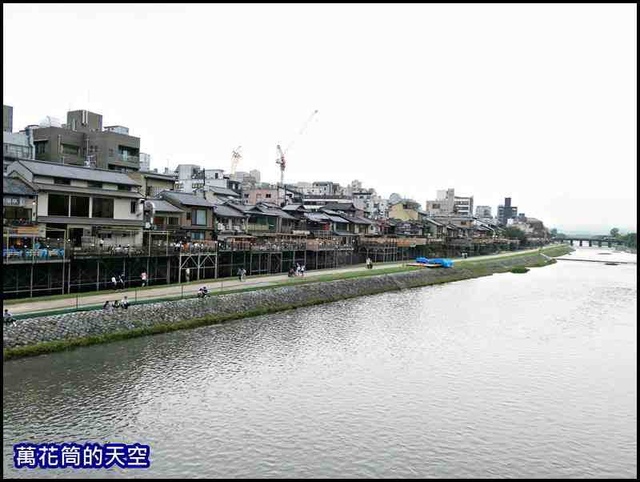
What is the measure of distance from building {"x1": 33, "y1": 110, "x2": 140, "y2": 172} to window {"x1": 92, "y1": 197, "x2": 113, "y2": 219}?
65.2 ft

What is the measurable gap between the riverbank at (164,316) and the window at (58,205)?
1175 cm

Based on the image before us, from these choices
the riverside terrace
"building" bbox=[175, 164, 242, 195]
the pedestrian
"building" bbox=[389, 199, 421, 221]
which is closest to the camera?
the pedestrian

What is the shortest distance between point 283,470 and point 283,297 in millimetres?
29040

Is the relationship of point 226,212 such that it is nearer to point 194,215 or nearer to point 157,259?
point 194,215

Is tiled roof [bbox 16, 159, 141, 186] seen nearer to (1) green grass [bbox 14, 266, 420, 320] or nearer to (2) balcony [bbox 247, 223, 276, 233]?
(1) green grass [bbox 14, 266, 420, 320]

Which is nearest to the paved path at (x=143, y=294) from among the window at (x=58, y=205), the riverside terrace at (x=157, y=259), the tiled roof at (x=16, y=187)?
the riverside terrace at (x=157, y=259)

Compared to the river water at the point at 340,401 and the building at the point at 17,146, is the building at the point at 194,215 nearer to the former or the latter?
the river water at the point at 340,401

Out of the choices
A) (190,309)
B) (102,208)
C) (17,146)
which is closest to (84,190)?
(102,208)

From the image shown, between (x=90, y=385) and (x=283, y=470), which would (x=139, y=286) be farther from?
(x=283, y=470)

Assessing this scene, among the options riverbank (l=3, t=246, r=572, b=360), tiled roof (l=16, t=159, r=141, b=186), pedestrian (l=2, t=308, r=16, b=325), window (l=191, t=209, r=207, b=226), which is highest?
tiled roof (l=16, t=159, r=141, b=186)

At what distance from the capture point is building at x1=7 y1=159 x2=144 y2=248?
3953 centimetres

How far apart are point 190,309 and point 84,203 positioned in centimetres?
1334

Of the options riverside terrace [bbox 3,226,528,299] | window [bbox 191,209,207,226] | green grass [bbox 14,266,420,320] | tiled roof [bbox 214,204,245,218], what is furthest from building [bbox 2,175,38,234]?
tiled roof [bbox 214,204,245,218]

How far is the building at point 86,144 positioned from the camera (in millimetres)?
63375
